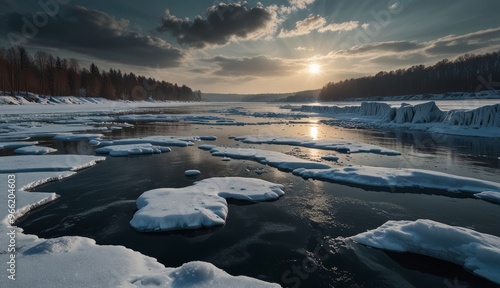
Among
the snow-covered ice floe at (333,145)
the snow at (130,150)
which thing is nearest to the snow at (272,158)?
the snow at (130,150)

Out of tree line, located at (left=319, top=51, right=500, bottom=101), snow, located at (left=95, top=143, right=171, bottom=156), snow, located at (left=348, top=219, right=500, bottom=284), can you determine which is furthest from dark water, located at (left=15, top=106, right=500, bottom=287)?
tree line, located at (left=319, top=51, right=500, bottom=101)

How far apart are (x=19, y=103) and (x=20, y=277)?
60.0 m

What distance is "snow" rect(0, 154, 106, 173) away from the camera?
10.4 meters

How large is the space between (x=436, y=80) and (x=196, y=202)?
105 metres

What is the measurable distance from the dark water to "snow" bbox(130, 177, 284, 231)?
262mm

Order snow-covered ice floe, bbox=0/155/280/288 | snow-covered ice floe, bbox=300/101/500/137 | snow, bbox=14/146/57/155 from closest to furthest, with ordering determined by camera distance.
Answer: snow-covered ice floe, bbox=0/155/280/288 → snow, bbox=14/146/57/155 → snow-covered ice floe, bbox=300/101/500/137

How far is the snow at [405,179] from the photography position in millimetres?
9172

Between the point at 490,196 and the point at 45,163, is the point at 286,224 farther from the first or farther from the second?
the point at 45,163

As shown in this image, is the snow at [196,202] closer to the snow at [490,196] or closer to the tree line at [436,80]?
the snow at [490,196]

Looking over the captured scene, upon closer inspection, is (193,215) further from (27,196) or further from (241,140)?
A: (241,140)

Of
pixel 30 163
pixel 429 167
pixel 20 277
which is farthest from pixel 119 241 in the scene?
pixel 429 167

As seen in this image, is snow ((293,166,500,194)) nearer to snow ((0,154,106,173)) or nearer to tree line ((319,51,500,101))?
snow ((0,154,106,173))

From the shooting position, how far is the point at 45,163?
1121 cm

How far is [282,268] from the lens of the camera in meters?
4.89
